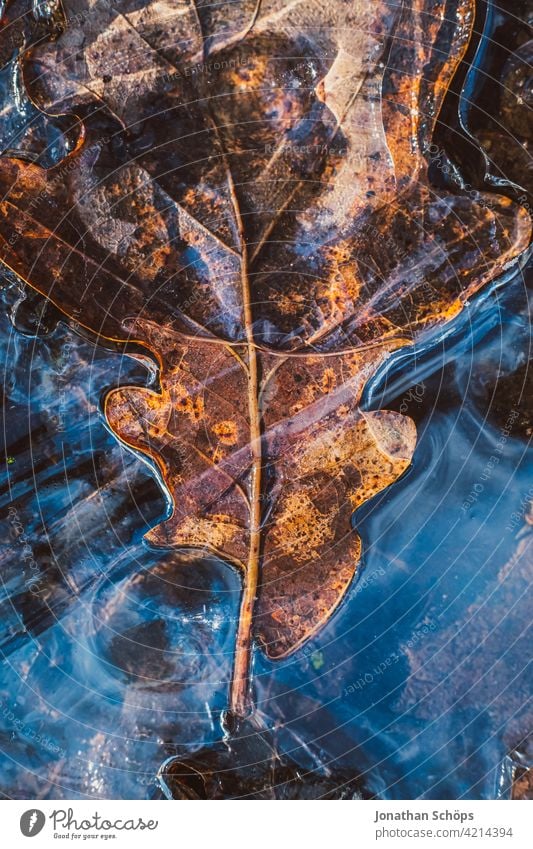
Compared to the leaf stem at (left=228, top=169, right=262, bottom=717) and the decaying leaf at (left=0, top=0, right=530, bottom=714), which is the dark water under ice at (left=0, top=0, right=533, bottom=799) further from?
the decaying leaf at (left=0, top=0, right=530, bottom=714)

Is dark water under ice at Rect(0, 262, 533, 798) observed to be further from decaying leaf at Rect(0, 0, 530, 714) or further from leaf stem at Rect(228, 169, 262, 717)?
decaying leaf at Rect(0, 0, 530, 714)

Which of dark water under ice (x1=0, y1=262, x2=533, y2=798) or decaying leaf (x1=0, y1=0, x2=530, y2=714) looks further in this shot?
dark water under ice (x1=0, y1=262, x2=533, y2=798)

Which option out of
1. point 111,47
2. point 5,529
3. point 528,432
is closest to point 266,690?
point 5,529

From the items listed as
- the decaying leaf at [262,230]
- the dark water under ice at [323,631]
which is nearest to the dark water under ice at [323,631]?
the dark water under ice at [323,631]

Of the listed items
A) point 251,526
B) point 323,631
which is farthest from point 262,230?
point 323,631

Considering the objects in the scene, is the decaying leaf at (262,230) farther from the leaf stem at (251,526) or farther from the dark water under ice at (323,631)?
the dark water under ice at (323,631)

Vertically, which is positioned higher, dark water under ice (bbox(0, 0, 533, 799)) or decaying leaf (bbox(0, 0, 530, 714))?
decaying leaf (bbox(0, 0, 530, 714))

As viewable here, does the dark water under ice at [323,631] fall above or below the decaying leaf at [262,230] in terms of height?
below

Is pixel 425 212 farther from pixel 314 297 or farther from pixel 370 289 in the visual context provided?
Result: pixel 314 297

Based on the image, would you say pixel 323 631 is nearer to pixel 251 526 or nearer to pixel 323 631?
pixel 323 631

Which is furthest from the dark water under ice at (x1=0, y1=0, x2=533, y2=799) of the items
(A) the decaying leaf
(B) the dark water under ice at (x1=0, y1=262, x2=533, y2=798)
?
(A) the decaying leaf
